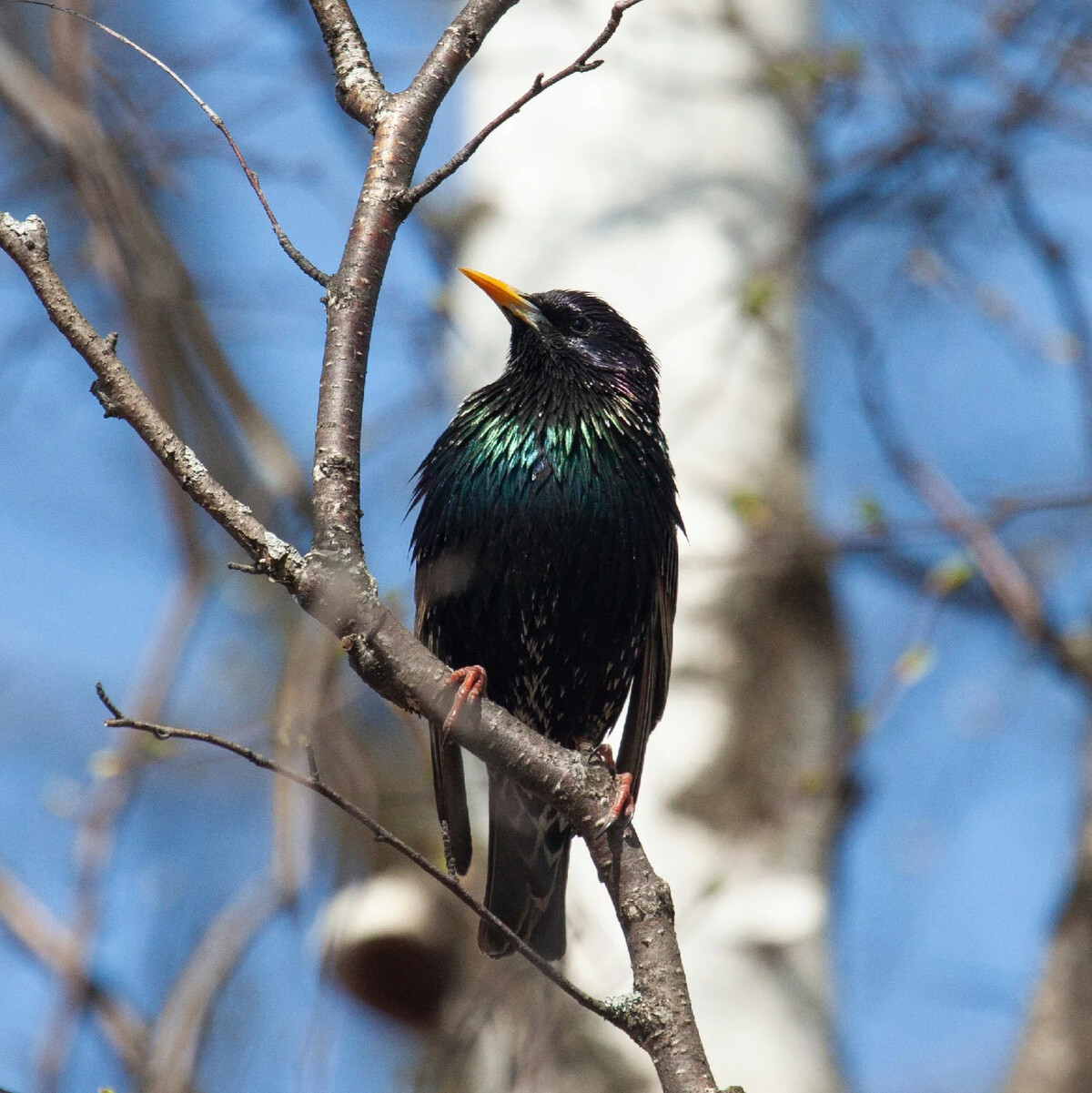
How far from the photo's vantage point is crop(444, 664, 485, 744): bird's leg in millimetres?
2086

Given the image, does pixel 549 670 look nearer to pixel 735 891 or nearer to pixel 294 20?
pixel 735 891

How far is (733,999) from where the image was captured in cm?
395

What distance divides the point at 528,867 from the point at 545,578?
27.2 inches

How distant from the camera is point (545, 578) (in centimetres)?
322

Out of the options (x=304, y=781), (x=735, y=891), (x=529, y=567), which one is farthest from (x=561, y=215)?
(x=304, y=781)

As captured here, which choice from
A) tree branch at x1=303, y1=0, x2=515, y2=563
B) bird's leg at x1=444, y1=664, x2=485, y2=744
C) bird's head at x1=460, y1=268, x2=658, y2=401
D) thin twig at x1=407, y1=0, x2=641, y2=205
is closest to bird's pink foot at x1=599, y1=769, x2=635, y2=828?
bird's leg at x1=444, y1=664, x2=485, y2=744

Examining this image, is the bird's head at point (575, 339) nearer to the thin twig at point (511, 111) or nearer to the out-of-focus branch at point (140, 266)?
the out-of-focus branch at point (140, 266)

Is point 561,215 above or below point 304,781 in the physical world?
above

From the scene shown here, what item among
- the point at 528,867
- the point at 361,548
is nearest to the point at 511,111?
the point at 361,548

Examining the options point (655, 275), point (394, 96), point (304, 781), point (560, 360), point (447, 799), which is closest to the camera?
point (304, 781)

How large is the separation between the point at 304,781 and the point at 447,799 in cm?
124

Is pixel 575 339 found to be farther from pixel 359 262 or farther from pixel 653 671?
pixel 359 262

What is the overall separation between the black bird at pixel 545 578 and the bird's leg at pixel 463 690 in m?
0.72

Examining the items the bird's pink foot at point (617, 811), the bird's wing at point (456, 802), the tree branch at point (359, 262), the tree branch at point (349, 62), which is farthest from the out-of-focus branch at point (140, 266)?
the bird's pink foot at point (617, 811)
